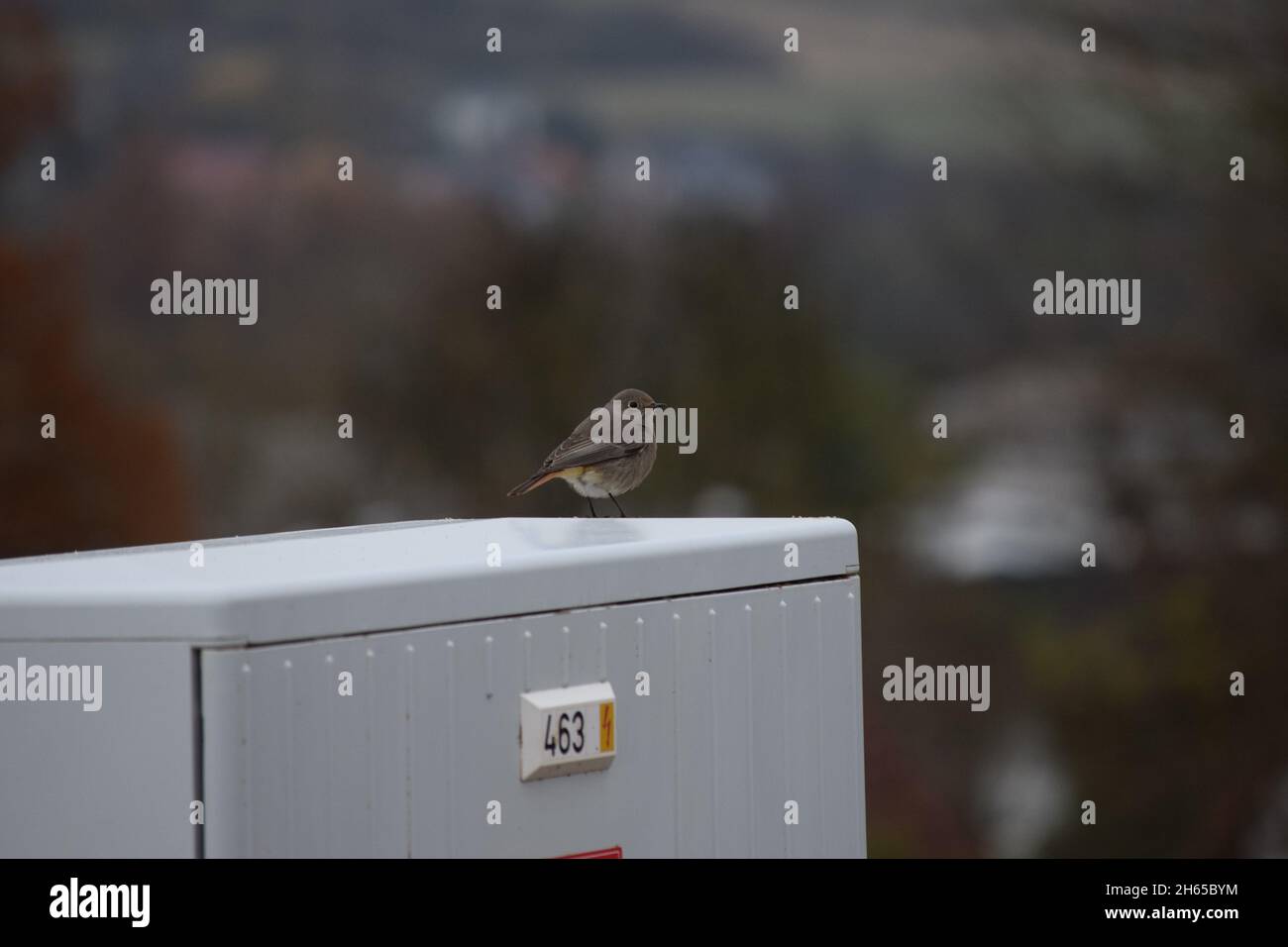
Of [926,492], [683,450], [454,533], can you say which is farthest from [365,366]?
[454,533]

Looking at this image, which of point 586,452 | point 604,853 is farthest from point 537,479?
point 604,853

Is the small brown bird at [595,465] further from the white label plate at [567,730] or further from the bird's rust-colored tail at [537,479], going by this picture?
the white label plate at [567,730]

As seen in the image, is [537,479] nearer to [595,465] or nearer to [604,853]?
[595,465]

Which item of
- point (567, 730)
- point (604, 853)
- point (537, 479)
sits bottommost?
point (604, 853)

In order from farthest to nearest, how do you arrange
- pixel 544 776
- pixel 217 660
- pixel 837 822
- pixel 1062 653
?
1. pixel 1062 653
2. pixel 837 822
3. pixel 544 776
4. pixel 217 660

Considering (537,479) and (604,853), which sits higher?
(537,479)

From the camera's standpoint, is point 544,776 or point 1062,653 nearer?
point 544,776

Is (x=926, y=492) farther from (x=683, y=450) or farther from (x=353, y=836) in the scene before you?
(x=353, y=836)
